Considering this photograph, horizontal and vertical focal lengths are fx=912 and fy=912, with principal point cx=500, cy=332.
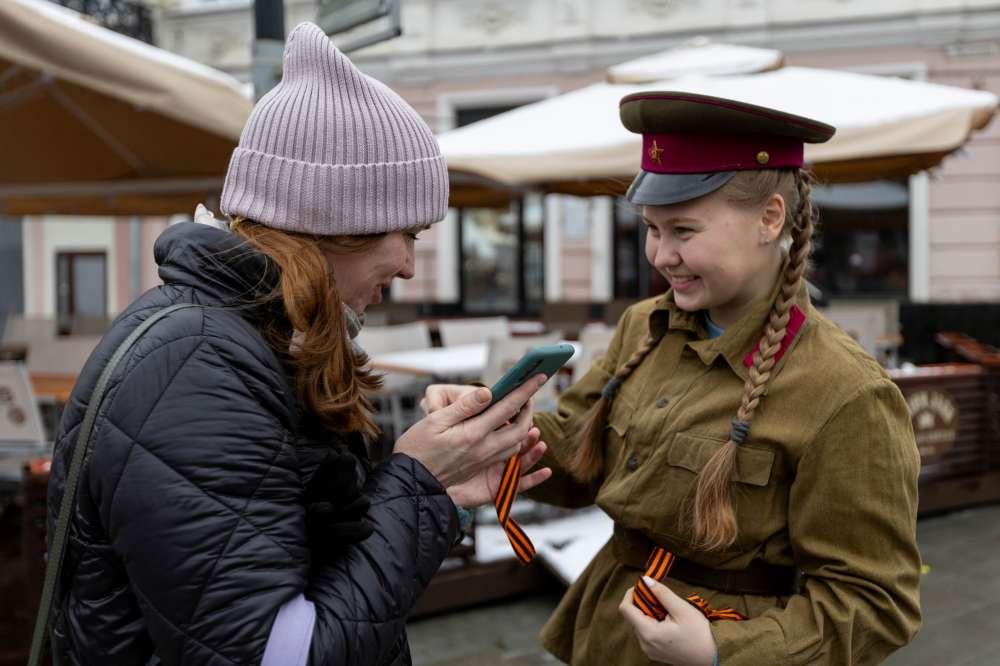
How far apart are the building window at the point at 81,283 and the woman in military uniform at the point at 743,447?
50.2 feet

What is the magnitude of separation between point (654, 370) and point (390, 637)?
0.85m

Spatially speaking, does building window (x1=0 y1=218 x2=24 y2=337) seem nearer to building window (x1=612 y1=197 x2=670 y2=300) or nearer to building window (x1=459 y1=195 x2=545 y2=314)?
building window (x1=459 y1=195 x2=545 y2=314)

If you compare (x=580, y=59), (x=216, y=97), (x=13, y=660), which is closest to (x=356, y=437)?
(x=13, y=660)

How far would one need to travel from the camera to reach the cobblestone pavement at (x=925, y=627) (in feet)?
12.3

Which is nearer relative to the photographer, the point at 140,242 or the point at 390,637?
the point at 390,637

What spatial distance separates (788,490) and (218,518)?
0.95 metres

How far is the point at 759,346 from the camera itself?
64.3 inches

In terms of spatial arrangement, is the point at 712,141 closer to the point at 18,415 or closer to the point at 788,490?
the point at 788,490

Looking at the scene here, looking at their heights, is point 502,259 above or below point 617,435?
above

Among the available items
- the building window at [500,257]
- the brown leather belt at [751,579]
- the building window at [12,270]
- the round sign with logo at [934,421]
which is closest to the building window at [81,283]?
the building window at [12,270]

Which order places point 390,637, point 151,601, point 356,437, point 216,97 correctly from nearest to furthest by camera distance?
point 151,601
point 390,637
point 356,437
point 216,97

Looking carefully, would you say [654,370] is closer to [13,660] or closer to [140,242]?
[13,660]

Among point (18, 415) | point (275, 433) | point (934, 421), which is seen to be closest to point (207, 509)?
point (275, 433)

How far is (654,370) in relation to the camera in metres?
1.84
